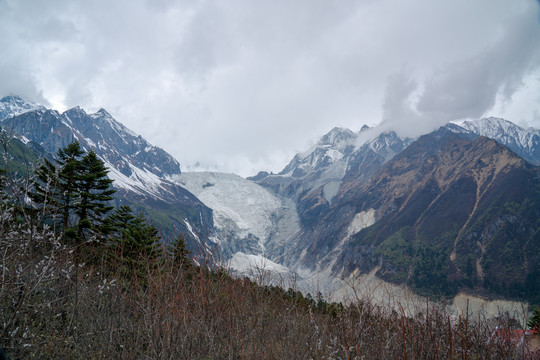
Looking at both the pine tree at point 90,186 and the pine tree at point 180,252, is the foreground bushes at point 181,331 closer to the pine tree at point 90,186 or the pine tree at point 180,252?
the pine tree at point 180,252

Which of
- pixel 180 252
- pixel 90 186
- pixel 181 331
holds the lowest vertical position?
pixel 181 331

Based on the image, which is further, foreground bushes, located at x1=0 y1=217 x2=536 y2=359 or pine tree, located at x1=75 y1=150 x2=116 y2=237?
pine tree, located at x1=75 y1=150 x2=116 y2=237

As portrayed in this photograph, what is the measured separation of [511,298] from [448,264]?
44.0 m

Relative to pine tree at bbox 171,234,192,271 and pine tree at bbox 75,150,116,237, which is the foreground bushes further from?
pine tree at bbox 75,150,116,237

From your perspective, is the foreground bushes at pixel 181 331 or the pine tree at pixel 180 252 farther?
the pine tree at pixel 180 252

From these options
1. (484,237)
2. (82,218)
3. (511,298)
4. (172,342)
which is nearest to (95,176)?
(82,218)

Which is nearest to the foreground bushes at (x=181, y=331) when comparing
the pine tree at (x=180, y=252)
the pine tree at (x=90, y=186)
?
the pine tree at (x=180, y=252)

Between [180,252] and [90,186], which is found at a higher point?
[90,186]

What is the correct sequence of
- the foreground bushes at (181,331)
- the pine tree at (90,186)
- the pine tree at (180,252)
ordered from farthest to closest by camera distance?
the pine tree at (90,186), the pine tree at (180,252), the foreground bushes at (181,331)

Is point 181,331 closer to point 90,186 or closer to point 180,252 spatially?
point 180,252

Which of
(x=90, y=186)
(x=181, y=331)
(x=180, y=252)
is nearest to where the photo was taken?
(x=181, y=331)

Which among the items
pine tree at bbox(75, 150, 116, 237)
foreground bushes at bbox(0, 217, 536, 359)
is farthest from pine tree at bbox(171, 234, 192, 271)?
pine tree at bbox(75, 150, 116, 237)

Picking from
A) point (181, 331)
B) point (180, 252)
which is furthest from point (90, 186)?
point (181, 331)

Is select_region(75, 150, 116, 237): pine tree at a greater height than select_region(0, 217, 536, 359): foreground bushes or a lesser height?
greater
